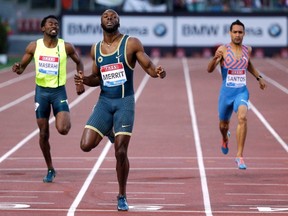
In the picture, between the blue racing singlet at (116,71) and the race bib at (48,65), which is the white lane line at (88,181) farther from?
the race bib at (48,65)

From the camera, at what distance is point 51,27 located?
44.1 ft

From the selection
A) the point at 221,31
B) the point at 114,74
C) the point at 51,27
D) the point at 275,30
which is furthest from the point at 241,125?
the point at 275,30

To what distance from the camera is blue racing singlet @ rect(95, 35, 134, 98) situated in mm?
11289

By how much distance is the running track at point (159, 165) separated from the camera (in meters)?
11.5

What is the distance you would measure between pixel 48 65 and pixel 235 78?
2.79m

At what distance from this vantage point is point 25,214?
424 inches

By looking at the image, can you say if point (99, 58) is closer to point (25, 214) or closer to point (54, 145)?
point (25, 214)

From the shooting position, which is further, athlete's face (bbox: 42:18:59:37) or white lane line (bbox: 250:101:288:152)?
white lane line (bbox: 250:101:288:152)

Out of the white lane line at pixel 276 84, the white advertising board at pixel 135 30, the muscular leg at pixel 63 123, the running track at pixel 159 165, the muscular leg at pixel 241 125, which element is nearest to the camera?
the running track at pixel 159 165

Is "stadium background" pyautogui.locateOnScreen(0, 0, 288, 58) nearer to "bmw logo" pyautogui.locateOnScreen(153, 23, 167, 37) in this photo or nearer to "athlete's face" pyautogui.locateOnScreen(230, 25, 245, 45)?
"bmw logo" pyautogui.locateOnScreen(153, 23, 167, 37)

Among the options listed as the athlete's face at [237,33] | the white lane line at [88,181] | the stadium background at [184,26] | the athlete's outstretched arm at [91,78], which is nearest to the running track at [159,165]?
the white lane line at [88,181]

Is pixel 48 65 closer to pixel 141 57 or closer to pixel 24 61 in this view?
pixel 24 61

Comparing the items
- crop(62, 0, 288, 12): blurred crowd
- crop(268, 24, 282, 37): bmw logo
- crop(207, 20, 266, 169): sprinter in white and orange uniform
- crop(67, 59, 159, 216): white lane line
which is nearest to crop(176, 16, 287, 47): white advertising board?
crop(268, 24, 282, 37): bmw logo

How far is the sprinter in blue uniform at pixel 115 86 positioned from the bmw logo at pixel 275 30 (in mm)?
33569
